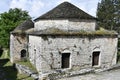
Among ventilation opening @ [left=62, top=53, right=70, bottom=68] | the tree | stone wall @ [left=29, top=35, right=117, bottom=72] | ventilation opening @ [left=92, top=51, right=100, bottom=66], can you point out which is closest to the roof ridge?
stone wall @ [left=29, top=35, right=117, bottom=72]

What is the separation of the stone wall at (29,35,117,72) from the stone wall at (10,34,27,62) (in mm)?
7547

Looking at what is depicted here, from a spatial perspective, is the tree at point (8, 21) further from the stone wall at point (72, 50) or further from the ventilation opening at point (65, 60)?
the ventilation opening at point (65, 60)

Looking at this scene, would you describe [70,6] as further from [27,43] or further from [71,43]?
[27,43]

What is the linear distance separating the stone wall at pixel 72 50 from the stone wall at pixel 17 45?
7.55 metres

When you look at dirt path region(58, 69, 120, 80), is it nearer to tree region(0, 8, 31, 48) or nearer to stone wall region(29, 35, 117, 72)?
stone wall region(29, 35, 117, 72)

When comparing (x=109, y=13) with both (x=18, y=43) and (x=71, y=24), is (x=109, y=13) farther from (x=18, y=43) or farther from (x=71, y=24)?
(x=71, y=24)

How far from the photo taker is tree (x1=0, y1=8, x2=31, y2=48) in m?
36.9

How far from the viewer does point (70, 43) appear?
17609 mm

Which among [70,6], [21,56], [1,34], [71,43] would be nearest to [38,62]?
[71,43]

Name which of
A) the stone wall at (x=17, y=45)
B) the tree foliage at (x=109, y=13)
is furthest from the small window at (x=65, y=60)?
the tree foliage at (x=109, y=13)

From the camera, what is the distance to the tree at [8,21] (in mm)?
36875

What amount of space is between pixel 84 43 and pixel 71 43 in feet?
4.88

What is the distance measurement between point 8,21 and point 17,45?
15678 mm

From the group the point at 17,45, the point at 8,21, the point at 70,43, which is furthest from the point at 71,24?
the point at 8,21
